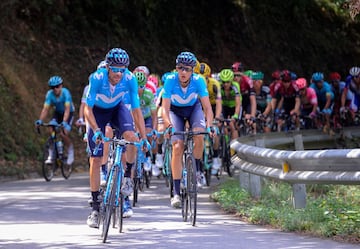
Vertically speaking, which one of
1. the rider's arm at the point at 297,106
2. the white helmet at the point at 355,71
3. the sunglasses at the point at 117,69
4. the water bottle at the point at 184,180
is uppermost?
the white helmet at the point at 355,71

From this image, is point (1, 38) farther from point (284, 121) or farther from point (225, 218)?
point (225, 218)

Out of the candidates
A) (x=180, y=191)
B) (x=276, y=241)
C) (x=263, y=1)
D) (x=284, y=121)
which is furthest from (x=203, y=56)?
(x=276, y=241)

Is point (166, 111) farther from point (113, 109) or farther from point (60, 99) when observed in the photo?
point (60, 99)

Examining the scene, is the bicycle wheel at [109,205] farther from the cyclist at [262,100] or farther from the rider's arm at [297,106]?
the cyclist at [262,100]

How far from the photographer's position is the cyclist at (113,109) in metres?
10.8

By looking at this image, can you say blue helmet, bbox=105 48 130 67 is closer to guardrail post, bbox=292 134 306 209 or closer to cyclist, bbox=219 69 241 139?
guardrail post, bbox=292 134 306 209

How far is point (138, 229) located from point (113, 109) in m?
1.38

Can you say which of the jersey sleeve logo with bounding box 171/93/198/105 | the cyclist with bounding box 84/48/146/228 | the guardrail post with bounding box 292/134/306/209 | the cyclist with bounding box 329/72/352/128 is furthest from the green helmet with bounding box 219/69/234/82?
the guardrail post with bounding box 292/134/306/209

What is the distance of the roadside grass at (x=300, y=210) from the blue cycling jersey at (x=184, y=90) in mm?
1504

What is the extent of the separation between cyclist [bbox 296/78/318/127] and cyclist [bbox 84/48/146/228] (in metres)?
11.8

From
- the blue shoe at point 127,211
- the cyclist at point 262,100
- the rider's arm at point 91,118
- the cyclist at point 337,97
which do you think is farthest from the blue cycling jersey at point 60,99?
→ the rider's arm at point 91,118

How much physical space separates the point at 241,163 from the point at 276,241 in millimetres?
3857

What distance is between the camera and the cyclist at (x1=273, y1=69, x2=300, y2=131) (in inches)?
879

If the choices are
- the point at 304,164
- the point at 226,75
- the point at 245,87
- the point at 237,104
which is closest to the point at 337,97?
the point at 245,87
